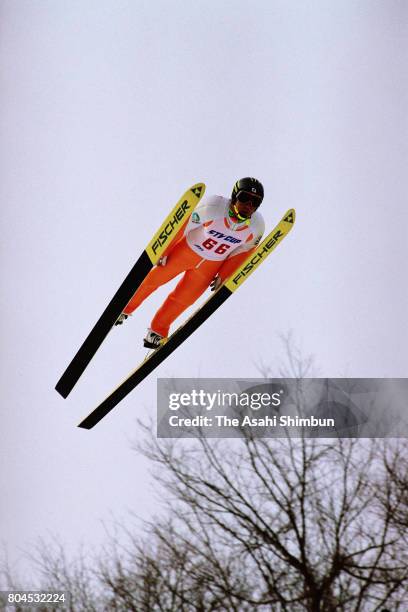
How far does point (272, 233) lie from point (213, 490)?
190cm

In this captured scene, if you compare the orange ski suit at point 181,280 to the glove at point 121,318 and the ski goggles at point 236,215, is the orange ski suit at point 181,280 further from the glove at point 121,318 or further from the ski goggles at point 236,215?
the ski goggles at point 236,215

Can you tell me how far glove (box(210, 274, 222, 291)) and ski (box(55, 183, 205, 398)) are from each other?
454 mm

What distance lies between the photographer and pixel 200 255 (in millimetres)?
4941

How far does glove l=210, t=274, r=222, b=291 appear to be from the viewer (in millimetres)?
5062

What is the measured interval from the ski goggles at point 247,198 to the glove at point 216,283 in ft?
2.14

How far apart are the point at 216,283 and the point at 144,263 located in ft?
2.14

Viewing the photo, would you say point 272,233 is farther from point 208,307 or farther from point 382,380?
point 382,380

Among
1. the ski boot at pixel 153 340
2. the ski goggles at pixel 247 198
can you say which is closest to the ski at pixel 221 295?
the ski boot at pixel 153 340

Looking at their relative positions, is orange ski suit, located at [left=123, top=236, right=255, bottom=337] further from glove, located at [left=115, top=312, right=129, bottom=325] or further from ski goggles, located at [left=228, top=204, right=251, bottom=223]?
ski goggles, located at [left=228, top=204, right=251, bottom=223]

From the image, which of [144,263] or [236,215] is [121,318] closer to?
[144,263]

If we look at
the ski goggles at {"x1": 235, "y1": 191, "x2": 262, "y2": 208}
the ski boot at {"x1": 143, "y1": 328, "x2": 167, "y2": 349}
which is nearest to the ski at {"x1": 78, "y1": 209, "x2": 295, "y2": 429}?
the ski boot at {"x1": 143, "y1": 328, "x2": 167, "y2": 349}

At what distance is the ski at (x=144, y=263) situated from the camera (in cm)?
447

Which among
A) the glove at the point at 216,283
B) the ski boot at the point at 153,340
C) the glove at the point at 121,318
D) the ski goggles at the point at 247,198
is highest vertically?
the ski goggles at the point at 247,198

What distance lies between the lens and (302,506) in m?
5.18
